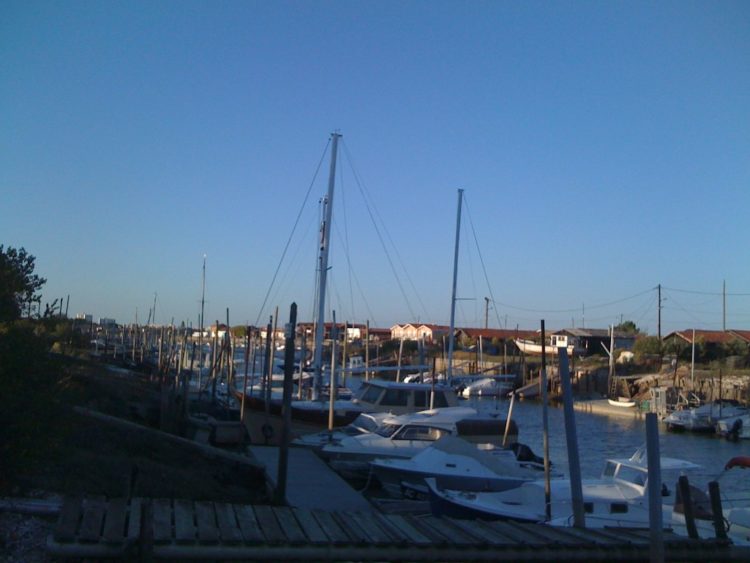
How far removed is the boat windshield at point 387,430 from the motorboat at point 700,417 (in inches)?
1188

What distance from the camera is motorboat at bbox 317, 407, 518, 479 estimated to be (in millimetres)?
24188

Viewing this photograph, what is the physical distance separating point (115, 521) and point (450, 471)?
48.1ft

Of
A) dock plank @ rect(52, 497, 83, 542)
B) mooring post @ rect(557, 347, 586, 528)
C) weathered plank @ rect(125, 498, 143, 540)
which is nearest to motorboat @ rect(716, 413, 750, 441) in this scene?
mooring post @ rect(557, 347, 586, 528)

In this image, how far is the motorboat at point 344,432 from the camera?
84.4 feet

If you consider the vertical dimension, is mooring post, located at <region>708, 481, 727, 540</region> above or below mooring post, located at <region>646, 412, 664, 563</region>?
below

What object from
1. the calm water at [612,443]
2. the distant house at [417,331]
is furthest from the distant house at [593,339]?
the calm water at [612,443]

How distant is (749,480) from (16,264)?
15.6 meters

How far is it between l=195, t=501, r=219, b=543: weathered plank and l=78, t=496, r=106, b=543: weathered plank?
0.96 meters

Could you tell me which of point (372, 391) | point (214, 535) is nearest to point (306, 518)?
point (214, 535)

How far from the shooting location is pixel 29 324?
31.8 feet

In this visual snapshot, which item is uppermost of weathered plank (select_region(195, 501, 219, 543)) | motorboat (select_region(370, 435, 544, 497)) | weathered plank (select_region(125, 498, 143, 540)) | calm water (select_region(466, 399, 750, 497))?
weathered plank (select_region(125, 498, 143, 540))

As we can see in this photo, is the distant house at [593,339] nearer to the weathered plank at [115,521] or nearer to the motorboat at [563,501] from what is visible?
the motorboat at [563,501]

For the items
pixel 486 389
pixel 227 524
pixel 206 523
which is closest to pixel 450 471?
pixel 227 524

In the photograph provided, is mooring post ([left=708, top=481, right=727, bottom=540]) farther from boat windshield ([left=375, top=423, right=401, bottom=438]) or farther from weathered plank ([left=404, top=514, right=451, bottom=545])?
boat windshield ([left=375, top=423, right=401, bottom=438])
